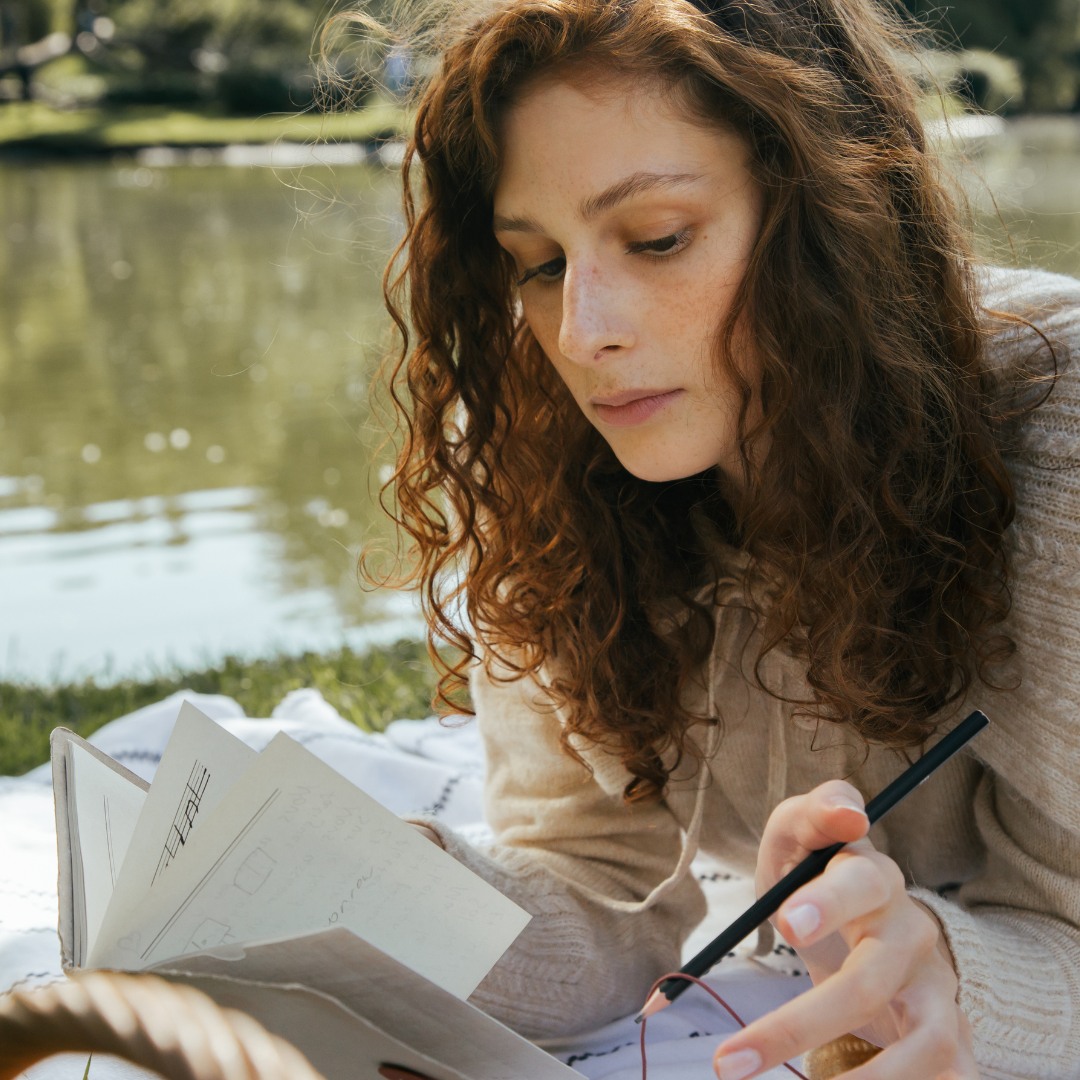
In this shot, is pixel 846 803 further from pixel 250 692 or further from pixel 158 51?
pixel 158 51

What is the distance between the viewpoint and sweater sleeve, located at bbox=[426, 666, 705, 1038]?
5.39 ft

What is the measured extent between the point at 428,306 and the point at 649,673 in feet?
1.77

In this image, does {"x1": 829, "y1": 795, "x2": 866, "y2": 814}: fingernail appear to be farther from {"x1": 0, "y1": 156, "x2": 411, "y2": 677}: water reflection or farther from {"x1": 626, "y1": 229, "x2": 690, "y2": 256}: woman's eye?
Result: {"x1": 0, "y1": 156, "x2": 411, "y2": 677}: water reflection

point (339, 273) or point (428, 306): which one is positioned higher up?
point (428, 306)

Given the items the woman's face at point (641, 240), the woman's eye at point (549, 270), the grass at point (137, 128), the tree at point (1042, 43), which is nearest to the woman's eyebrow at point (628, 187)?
the woman's face at point (641, 240)

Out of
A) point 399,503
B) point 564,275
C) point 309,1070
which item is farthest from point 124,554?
point 309,1070

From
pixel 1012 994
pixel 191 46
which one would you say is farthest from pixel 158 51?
pixel 1012 994

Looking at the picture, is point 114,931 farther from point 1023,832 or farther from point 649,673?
point 1023,832

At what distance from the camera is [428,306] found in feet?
5.71

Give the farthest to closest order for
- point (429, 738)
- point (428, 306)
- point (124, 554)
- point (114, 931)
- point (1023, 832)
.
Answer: point (124, 554) < point (429, 738) < point (428, 306) < point (1023, 832) < point (114, 931)

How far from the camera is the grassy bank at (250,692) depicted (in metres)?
2.82

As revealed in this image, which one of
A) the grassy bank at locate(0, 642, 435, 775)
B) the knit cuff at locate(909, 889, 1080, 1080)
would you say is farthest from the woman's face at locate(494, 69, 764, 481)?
the grassy bank at locate(0, 642, 435, 775)

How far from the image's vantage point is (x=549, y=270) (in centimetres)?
154

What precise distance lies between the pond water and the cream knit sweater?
0.37 metres
